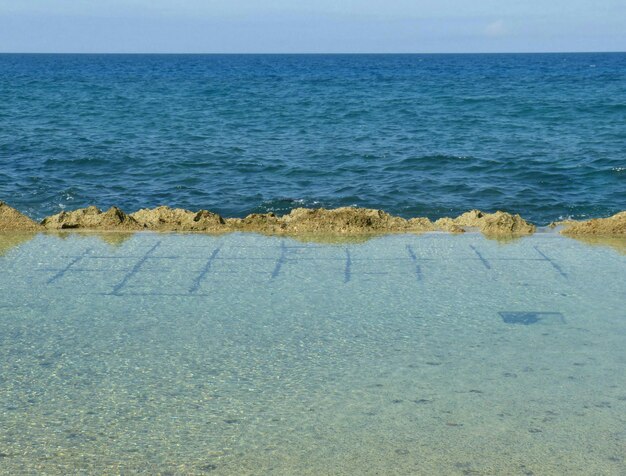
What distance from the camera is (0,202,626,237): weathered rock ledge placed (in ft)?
26.1

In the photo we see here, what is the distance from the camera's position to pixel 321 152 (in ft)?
47.8

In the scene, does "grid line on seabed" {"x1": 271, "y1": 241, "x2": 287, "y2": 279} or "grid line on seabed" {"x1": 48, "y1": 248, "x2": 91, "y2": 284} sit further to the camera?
"grid line on seabed" {"x1": 271, "y1": 241, "x2": 287, "y2": 279}

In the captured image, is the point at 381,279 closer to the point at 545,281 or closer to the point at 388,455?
the point at 545,281

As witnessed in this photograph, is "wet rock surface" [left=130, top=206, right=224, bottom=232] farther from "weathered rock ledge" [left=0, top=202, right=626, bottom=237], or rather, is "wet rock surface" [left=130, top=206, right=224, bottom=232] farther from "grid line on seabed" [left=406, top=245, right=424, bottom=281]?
"grid line on seabed" [left=406, top=245, right=424, bottom=281]

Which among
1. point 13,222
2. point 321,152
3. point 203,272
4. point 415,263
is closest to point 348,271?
point 415,263

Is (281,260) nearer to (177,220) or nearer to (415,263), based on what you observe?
(415,263)

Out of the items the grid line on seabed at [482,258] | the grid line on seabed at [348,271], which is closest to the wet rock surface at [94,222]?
the grid line on seabed at [348,271]

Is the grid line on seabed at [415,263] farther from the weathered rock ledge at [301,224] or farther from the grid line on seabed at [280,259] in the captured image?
the weathered rock ledge at [301,224]

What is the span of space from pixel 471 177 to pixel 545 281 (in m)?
6.27

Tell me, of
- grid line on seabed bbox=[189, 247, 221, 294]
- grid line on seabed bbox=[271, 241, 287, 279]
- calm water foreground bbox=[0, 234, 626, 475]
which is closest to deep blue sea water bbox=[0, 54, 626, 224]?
grid line on seabed bbox=[271, 241, 287, 279]

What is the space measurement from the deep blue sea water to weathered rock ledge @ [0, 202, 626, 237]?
6.34ft

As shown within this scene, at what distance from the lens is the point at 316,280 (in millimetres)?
6312

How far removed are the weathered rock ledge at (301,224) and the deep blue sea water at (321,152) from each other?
193 cm

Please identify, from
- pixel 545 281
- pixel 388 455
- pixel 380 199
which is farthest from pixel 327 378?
pixel 380 199
